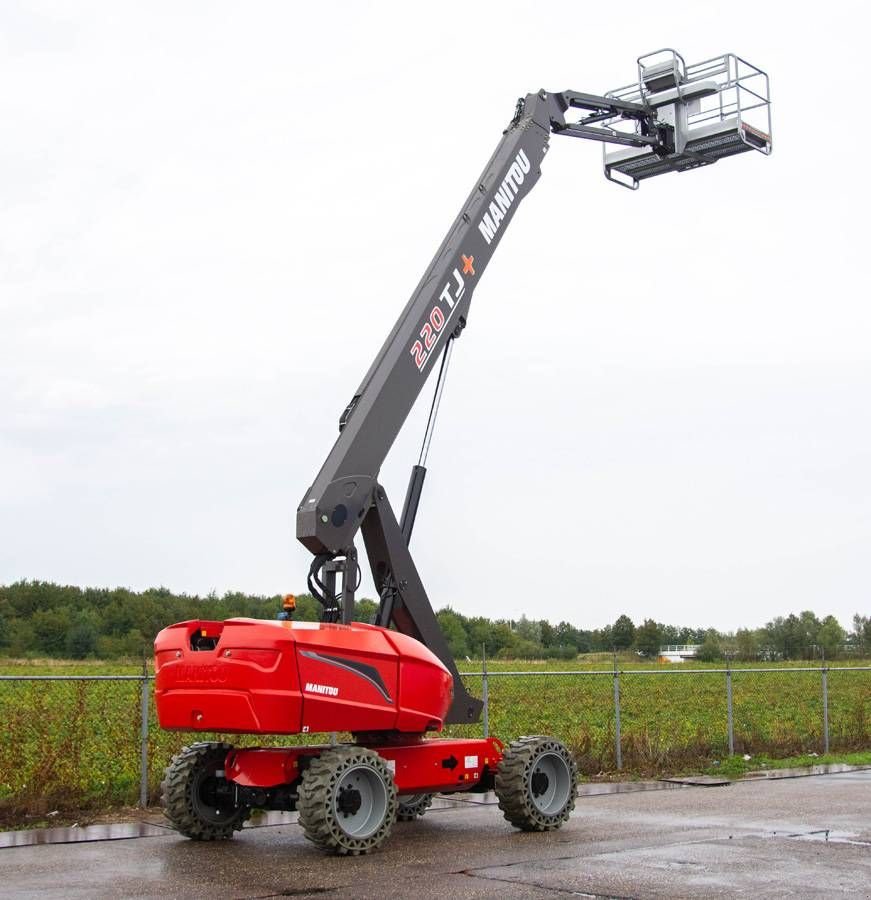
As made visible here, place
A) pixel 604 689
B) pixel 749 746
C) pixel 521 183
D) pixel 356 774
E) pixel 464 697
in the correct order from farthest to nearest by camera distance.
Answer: pixel 604 689
pixel 749 746
pixel 521 183
pixel 464 697
pixel 356 774

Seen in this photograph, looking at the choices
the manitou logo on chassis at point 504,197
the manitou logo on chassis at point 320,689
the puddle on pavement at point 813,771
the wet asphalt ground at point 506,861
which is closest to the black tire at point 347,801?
the wet asphalt ground at point 506,861

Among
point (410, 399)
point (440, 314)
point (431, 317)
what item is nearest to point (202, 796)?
point (410, 399)

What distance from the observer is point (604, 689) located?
39438mm

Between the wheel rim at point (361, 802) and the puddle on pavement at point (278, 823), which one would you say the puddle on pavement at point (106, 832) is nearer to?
the puddle on pavement at point (278, 823)

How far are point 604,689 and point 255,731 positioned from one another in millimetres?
30898

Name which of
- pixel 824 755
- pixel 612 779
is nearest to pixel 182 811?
pixel 612 779

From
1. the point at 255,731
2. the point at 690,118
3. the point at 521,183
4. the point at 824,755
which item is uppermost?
the point at 690,118

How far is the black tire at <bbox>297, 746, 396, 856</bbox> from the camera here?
388 inches

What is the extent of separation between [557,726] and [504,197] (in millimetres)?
14379

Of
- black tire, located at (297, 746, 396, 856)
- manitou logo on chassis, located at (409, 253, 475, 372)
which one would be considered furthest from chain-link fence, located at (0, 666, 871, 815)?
manitou logo on chassis, located at (409, 253, 475, 372)

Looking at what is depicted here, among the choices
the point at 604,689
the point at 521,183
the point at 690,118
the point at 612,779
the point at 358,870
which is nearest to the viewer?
the point at 358,870

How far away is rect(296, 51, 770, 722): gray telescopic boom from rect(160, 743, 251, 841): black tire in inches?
68.6

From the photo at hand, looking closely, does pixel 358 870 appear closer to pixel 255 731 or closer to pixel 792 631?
pixel 255 731

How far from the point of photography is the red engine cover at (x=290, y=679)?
983 centimetres
